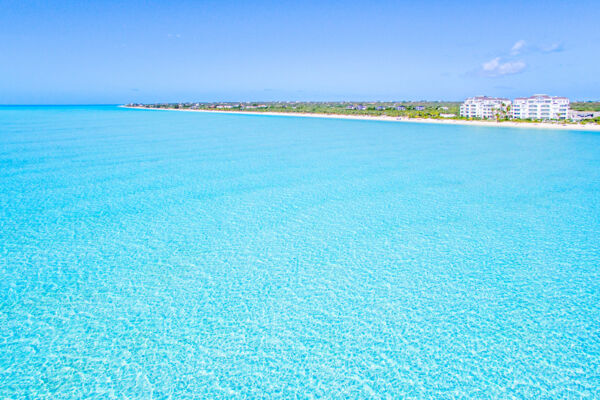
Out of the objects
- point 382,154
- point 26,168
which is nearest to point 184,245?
point 26,168

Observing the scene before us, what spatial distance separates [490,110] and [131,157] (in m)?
63.0

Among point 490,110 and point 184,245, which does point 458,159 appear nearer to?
point 184,245

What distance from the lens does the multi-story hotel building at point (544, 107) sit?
194 ft

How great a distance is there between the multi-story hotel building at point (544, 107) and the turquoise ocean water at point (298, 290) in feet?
183

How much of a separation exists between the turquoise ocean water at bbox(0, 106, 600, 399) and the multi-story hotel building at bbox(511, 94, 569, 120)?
55723mm

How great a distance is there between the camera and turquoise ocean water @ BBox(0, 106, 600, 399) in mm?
4625

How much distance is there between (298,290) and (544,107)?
6744cm

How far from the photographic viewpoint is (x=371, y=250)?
803 cm

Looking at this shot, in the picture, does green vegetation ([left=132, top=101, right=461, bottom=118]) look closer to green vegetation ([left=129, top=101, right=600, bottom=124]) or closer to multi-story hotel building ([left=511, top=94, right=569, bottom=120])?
green vegetation ([left=129, top=101, right=600, bottom=124])

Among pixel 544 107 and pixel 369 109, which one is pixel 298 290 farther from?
pixel 369 109

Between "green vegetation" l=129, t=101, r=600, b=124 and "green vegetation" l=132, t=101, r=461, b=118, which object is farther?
"green vegetation" l=132, t=101, r=461, b=118

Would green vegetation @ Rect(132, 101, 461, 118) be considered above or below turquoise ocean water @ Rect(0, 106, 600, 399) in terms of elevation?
above

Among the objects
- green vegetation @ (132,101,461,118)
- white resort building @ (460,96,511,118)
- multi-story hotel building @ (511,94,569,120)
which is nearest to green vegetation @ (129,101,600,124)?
green vegetation @ (132,101,461,118)

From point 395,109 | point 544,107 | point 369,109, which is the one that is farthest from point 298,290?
point 395,109
